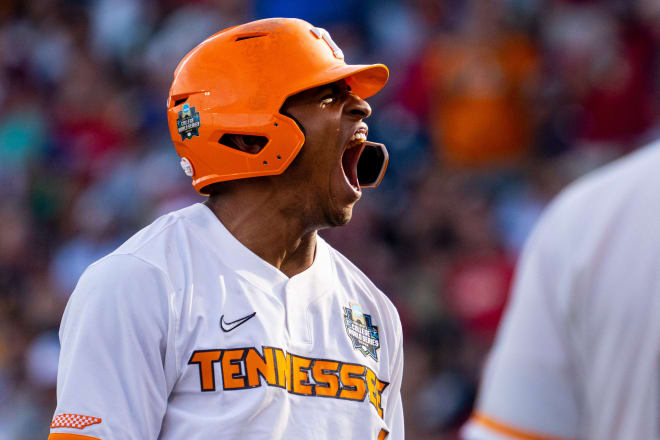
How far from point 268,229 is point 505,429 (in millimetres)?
1457

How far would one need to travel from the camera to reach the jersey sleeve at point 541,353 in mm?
1693

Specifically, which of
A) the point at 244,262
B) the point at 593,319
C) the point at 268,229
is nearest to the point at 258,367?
the point at 244,262

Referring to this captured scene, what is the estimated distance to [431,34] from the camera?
7902mm

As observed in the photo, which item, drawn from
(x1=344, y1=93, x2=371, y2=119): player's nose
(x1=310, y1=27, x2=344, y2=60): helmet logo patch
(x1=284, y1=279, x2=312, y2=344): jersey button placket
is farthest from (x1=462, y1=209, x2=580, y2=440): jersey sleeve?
(x1=310, y1=27, x2=344, y2=60): helmet logo patch

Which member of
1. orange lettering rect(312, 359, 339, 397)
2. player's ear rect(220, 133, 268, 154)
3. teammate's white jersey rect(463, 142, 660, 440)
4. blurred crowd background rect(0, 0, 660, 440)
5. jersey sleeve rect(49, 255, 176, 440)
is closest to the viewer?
teammate's white jersey rect(463, 142, 660, 440)

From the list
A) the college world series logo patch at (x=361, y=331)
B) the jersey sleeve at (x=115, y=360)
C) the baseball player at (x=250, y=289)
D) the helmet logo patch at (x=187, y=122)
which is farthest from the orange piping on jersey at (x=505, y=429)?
the helmet logo patch at (x=187, y=122)

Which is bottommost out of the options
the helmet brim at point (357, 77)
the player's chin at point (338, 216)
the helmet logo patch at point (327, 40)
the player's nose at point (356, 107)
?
the player's chin at point (338, 216)

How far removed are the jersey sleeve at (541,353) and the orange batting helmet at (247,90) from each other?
4.82 ft

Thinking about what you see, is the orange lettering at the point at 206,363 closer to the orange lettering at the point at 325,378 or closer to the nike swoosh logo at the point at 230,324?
the nike swoosh logo at the point at 230,324

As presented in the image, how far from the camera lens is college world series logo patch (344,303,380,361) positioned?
3.12m

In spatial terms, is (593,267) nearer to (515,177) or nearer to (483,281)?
(483,281)

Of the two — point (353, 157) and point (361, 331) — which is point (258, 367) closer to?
point (361, 331)

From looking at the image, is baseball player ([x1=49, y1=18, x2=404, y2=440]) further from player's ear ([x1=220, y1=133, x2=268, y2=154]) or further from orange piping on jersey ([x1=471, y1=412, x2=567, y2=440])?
orange piping on jersey ([x1=471, y1=412, x2=567, y2=440])

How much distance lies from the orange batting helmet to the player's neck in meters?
0.09
